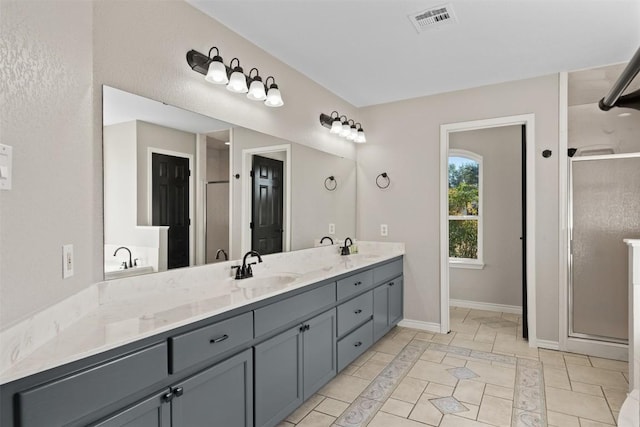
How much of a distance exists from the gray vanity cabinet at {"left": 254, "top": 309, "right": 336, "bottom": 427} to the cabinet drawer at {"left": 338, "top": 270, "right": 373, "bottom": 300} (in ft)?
0.67

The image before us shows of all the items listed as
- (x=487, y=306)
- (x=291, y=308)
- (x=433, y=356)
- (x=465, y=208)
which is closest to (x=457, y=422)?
(x=433, y=356)

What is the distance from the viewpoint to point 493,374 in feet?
9.57

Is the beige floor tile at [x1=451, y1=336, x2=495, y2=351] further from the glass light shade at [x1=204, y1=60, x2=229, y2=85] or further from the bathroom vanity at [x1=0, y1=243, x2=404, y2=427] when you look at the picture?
the glass light shade at [x1=204, y1=60, x2=229, y2=85]

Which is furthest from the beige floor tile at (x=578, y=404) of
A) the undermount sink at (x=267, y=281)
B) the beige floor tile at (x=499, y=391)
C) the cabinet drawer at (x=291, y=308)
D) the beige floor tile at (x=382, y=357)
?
the undermount sink at (x=267, y=281)

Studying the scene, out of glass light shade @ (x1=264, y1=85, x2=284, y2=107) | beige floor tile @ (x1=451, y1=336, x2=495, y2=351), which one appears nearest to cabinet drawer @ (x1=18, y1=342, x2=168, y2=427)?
glass light shade @ (x1=264, y1=85, x2=284, y2=107)

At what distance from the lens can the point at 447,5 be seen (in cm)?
226

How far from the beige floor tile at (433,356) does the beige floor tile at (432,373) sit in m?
0.09

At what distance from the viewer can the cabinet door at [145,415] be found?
123cm

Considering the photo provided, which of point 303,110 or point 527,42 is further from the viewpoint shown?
point 303,110

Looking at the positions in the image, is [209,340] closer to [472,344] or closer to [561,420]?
[561,420]

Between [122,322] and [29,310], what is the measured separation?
34 centimetres

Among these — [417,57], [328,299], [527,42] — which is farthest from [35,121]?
[527,42]

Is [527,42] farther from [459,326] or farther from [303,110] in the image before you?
[459,326]

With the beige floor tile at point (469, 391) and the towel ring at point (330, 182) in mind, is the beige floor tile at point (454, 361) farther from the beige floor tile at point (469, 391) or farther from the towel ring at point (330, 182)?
the towel ring at point (330, 182)
